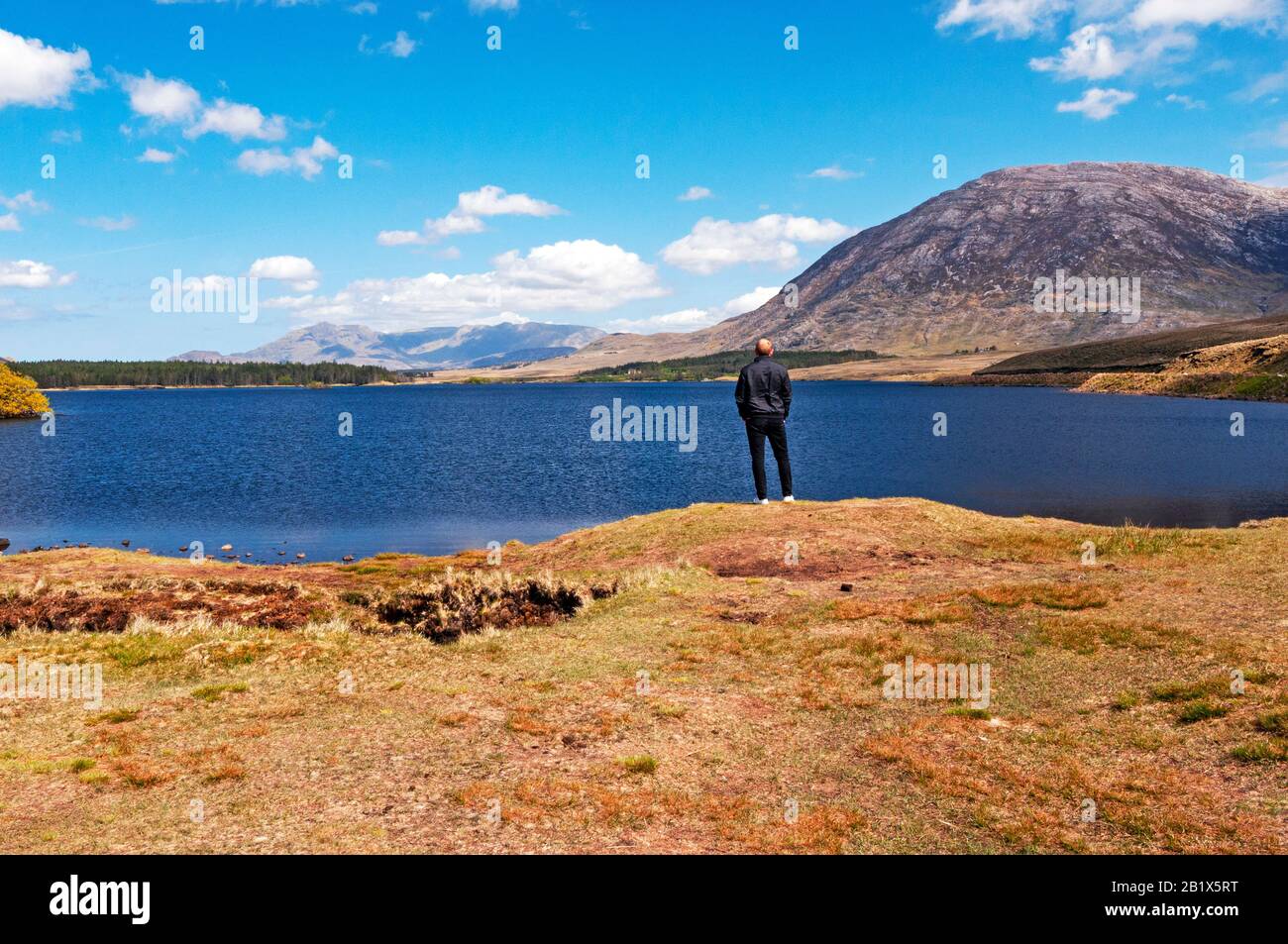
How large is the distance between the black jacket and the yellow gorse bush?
18079 cm

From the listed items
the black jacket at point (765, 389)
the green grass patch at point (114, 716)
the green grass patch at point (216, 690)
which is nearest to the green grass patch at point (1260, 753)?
the green grass patch at point (216, 690)

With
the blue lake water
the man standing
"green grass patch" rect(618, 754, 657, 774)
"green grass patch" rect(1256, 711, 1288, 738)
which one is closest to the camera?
"green grass patch" rect(1256, 711, 1288, 738)

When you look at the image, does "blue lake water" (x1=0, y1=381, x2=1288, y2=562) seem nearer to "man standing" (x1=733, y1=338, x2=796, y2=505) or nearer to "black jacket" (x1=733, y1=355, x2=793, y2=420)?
"man standing" (x1=733, y1=338, x2=796, y2=505)

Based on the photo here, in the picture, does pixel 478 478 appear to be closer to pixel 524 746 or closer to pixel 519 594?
pixel 519 594

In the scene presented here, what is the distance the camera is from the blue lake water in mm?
58219

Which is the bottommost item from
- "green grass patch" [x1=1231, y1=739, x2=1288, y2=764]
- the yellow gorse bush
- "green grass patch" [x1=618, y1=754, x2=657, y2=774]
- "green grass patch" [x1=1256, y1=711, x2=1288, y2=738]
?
"green grass patch" [x1=618, y1=754, x2=657, y2=774]

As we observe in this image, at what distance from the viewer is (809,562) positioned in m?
27.3

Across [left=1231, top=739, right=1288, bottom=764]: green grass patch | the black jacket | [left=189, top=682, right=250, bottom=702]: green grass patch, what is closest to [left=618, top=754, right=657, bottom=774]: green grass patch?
[left=1231, top=739, right=1288, bottom=764]: green grass patch

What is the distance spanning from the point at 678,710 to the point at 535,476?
222ft

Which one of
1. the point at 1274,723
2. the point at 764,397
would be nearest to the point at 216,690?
the point at 1274,723

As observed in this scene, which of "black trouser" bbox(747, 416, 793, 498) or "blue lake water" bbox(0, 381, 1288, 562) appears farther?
"blue lake water" bbox(0, 381, 1288, 562)

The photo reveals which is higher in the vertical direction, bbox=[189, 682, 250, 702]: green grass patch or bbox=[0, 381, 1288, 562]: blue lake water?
bbox=[0, 381, 1288, 562]: blue lake water
